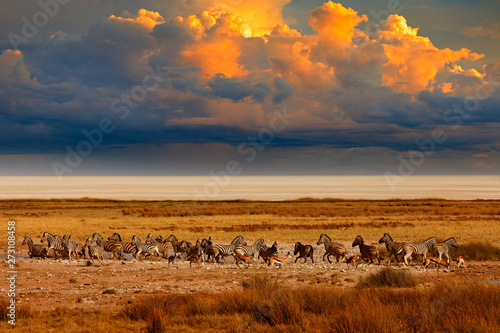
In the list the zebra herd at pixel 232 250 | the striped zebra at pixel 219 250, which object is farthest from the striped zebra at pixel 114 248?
the striped zebra at pixel 219 250

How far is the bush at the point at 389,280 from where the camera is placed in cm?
1454

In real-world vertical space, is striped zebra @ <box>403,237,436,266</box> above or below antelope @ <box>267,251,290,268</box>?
above

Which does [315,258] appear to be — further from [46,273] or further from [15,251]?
[15,251]

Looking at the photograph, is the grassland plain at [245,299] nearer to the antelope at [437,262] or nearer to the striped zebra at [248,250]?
the antelope at [437,262]

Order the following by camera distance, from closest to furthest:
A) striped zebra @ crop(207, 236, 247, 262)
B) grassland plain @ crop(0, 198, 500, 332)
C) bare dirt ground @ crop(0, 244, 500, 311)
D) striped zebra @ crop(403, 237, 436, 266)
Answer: grassland plain @ crop(0, 198, 500, 332), bare dirt ground @ crop(0, 244, 500, 311), striped zebra @ crop(403, 237, 436, 266), striped zebra @ crop(207, 236, 247, 262)

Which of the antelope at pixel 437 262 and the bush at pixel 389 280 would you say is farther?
the antelope at pixel 437 262

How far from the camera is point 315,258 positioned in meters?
22.4

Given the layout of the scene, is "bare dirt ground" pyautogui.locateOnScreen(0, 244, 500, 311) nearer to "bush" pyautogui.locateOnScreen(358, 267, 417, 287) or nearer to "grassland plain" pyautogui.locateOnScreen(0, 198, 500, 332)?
"grassland plain" pyautogui.locateOnScreen(0, 198, 500, 332)

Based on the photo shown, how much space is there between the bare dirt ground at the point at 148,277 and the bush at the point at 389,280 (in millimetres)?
417

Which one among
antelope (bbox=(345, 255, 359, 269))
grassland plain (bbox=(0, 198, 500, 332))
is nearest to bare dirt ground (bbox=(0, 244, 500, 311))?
grassland plain (bbox=(0, 198, 500, 332))

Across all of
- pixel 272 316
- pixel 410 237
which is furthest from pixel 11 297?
pixel 410 237

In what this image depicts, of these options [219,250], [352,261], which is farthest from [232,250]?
Answer: [352,261]

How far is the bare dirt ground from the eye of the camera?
1327 cm

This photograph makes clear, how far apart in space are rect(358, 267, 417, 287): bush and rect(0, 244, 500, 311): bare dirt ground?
42cm
